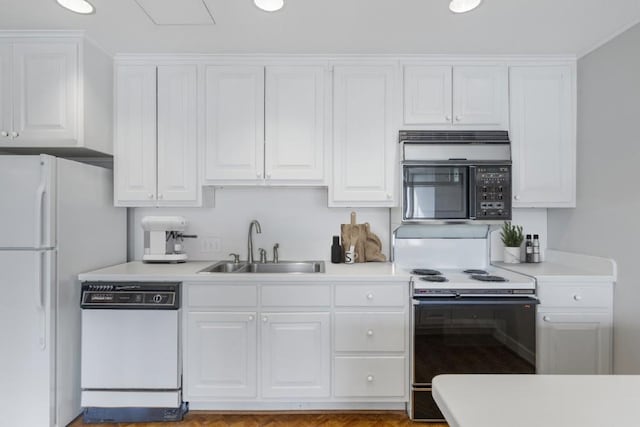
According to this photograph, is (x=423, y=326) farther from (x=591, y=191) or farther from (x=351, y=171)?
(x=591, y=191)

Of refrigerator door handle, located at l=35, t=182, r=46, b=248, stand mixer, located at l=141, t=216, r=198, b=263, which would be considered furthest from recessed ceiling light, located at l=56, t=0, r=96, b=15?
stand mixer, located at l=141, t=216, r=198, b=263

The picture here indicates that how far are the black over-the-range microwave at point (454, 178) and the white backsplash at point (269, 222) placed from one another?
17.8 inches

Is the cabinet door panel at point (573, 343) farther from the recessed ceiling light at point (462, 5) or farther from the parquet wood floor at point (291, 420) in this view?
the recessed ceiling light at point (462, 5)

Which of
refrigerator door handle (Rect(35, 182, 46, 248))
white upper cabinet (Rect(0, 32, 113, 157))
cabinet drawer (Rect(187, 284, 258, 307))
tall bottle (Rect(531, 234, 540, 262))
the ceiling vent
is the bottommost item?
cabinet drawer (Rect(187, 284, 258, 307))

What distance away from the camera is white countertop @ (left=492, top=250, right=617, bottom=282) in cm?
208

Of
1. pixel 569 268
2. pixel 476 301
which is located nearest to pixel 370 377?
pixel 476 301

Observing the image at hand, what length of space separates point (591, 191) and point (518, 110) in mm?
746

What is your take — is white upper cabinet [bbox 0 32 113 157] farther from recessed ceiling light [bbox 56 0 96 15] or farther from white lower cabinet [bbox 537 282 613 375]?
white lower cabinet [bbox 537 282 613 375]

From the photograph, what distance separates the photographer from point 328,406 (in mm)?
2141

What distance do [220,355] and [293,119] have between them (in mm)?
1665

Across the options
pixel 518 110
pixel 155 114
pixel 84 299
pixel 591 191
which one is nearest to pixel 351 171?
pixel 518 110

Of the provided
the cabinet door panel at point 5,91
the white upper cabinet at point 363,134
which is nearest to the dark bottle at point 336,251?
the white upper cabinet at point 363,134

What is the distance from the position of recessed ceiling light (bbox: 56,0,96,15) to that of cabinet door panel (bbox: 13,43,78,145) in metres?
0.35

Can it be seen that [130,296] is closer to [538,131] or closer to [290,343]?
[290,343]
